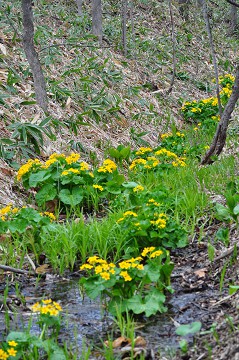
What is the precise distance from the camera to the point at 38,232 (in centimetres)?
383

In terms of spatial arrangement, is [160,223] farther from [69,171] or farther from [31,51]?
[31,51]

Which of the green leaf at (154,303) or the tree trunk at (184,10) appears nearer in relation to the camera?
the green leaf at (154,303)

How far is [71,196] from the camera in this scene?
179 inches

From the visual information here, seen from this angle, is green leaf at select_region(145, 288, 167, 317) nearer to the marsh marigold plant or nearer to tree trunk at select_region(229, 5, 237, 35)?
the marsh marigold plant

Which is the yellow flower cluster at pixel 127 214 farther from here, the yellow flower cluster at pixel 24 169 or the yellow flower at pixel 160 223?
the yellow flower cluster at pixel 24 169

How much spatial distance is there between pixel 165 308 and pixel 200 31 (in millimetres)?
12754

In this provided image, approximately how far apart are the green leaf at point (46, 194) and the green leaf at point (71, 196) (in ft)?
0.24

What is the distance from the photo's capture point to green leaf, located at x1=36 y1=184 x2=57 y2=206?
4555 mm

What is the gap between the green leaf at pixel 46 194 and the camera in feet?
14.9

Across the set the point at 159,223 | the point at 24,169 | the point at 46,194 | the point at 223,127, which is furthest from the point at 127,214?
the point at 223,127

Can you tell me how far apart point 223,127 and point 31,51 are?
2.55m

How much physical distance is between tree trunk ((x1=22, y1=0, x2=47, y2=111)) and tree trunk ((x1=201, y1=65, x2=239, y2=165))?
2185mm

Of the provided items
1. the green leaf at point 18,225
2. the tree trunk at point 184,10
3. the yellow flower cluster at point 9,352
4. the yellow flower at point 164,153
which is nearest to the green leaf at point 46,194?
the green leaf at point 18,225

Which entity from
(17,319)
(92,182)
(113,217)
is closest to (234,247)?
(113,217)
